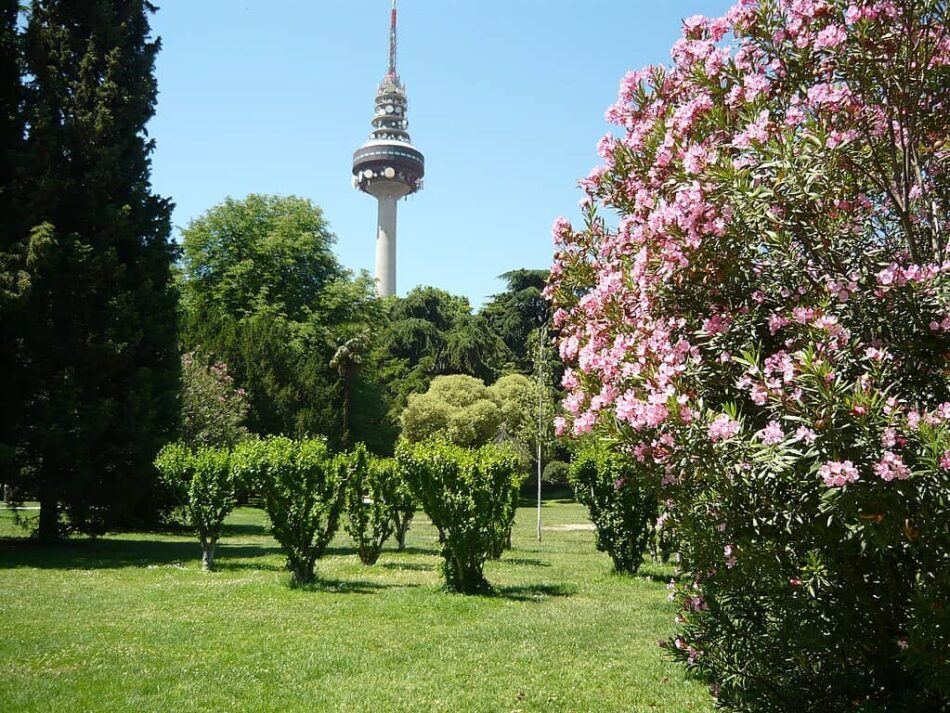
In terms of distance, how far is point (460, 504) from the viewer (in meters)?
11.0

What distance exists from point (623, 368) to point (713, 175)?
1114 millimetres

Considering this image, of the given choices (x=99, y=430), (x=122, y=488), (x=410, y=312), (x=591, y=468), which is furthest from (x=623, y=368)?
(x=410, y=312)

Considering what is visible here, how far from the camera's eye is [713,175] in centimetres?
377

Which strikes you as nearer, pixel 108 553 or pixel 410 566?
pixel 410 566

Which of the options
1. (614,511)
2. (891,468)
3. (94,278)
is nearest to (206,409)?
(94,278)

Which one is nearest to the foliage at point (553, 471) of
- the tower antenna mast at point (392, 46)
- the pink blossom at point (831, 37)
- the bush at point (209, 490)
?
the bush at point (209, 490)

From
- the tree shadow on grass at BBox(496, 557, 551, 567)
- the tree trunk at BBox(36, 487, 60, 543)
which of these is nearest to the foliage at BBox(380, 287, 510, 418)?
the tree trunk at BBox(36, 487, 60, 543)

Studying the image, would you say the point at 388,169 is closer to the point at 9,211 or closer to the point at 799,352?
the point at 9,211

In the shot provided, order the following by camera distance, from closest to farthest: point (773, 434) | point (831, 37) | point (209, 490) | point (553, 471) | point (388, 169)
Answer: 1. point (773, 434)
2. point (831, 37)
3. point (209, 490)
4. point (553, 471)
5. point (388, 169)

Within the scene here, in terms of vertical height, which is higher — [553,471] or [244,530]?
[553,471]

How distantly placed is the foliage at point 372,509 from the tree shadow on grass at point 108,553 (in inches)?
106

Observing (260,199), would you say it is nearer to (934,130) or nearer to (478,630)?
(478,630)

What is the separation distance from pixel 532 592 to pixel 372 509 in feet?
16.7

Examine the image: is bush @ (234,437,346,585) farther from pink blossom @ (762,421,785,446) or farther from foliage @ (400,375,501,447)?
foliage @ (400,375,501,447)
